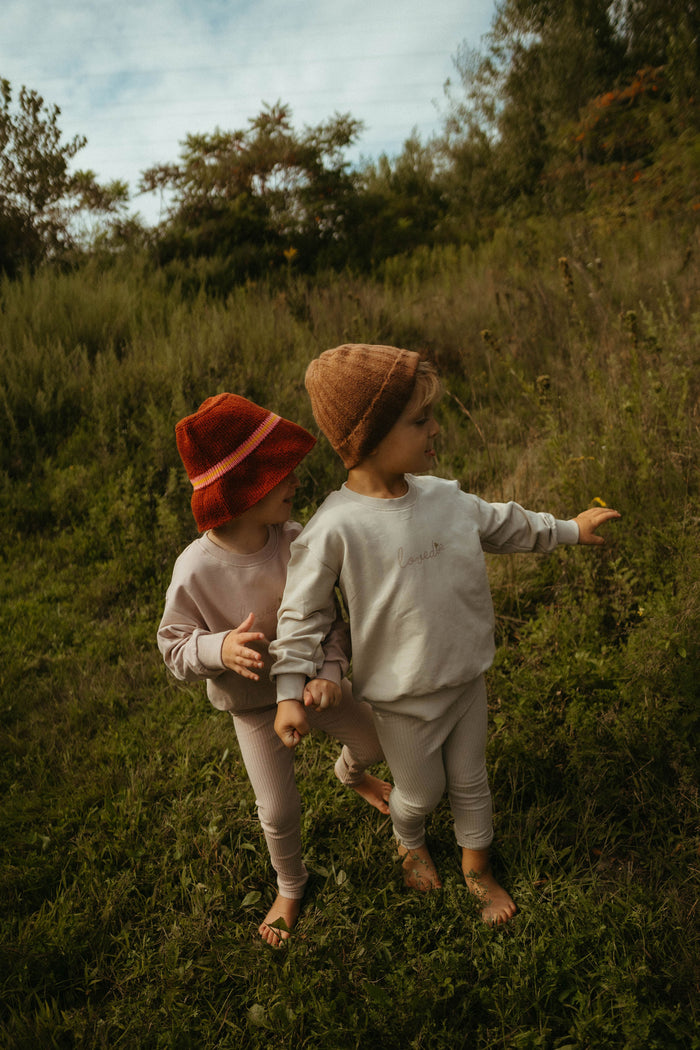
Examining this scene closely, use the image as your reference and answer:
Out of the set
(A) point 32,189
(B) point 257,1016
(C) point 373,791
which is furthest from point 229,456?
(A) point 32,189

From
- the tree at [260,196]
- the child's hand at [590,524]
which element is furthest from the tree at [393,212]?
the child's hand at [590,524]

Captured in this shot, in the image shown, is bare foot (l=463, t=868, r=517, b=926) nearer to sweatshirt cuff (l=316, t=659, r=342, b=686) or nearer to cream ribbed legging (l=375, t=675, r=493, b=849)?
cream ribbed legging (l=375, t=675, r=493, b=849)

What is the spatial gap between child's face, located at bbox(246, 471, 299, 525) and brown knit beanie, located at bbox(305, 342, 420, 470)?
215 millimetres

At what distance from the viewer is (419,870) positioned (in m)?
2.03

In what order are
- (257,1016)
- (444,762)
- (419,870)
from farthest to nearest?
(419,870) → (444,762) → (257,1016)

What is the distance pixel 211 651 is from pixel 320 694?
299 millimetres

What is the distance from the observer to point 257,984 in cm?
177

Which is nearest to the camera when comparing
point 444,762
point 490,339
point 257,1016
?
point 257,1016

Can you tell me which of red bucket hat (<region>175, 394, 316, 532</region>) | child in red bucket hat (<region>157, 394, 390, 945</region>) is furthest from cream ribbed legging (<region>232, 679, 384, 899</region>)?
red bucket hat (<region>175, 394, 316, 532</region>)

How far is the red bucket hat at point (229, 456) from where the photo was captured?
1.72 metres

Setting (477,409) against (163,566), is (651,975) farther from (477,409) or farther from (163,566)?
(477,409)

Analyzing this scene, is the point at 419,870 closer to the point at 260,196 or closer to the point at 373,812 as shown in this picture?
the point at 373,812

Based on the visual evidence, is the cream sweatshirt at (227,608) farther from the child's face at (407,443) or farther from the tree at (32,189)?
the tree at (32,189)

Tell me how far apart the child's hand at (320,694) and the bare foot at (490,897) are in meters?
0.75
